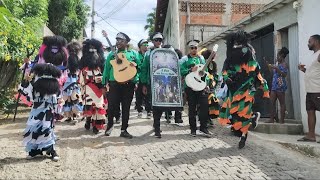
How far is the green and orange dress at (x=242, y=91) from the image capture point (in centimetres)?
625

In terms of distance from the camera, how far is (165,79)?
745 centimetres

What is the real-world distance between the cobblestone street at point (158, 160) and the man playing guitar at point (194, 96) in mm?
303

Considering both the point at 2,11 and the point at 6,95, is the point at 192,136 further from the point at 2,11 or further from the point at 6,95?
the point at 6,95

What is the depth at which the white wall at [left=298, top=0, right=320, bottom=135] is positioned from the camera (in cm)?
781

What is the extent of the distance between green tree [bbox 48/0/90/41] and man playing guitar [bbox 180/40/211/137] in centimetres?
2083

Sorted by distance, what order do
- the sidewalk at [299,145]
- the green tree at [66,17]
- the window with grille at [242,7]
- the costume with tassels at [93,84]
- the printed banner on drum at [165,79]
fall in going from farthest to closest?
1. the green tree at [66,17]
2. the window with grille at [242,7]
3. the costume with tassels at [93,84]
4. the printed banner on drum at [165,79]
5. the sidewalk at [299,145]

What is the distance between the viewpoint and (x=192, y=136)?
24.3ft

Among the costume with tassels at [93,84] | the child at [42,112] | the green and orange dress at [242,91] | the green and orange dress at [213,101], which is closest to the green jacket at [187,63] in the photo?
the green and orange dress at [213,101]

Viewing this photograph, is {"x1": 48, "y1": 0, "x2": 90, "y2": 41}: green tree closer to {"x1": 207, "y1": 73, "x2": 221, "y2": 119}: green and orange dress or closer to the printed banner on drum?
{"x1": 207, "y1": 73, "x2": 221, "y2": 119}: green and orange dress

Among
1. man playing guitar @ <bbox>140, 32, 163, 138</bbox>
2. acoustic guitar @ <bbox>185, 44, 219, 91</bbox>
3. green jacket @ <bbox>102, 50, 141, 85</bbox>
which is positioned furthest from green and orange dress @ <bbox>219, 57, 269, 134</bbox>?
green jacket @ <bbox>102, 50, 141, 85</bbox>

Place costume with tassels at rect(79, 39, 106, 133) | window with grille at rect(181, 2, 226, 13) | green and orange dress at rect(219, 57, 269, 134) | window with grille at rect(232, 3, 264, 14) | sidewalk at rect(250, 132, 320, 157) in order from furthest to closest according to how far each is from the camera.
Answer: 1. window with grille at rect(232, 3, 264, 14)
2. window with grille at rect(181, 2, 226, 13)
3. costume with tassels at rect(79, 39, 106, 133)
4. sidewalk at rect(250, 132, 320, 157)
5. green and orange dress at rect(219, 57, 269, 134)

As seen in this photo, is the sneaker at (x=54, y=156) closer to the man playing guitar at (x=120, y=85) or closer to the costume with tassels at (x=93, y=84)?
the man playing guitar at (x=120, y=85)

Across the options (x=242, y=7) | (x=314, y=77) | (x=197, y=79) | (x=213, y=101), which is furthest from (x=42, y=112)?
(x=242, y=7)

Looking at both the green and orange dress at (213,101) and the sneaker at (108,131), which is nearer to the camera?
the sneaker at (108,131)
